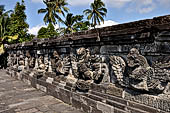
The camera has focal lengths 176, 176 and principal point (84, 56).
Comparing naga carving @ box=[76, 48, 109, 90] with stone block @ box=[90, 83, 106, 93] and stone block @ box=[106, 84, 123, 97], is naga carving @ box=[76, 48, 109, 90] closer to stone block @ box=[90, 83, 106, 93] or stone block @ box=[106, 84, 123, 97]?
stone block @ box=[90, 83, 106, 93]

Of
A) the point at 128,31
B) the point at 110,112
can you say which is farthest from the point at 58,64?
the point at 128,31

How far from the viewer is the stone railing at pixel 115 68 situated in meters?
2.51

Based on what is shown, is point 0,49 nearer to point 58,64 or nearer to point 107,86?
point 58,64

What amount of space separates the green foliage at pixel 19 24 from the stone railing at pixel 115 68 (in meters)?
11.2

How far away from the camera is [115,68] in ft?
10.4

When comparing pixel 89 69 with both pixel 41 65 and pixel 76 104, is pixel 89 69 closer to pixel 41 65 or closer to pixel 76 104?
pixel 76 104

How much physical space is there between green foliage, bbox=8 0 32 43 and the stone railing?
36.7 feet

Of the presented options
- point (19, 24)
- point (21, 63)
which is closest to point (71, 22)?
point (19, 24)

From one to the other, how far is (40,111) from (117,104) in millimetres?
1855

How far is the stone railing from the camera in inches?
98.8

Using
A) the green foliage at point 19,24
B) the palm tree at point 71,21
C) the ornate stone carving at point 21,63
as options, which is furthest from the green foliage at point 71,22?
the ornate stone carving at point 21,63

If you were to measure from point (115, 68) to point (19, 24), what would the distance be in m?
14.5

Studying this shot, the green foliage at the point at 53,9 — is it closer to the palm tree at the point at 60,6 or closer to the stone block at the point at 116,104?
the palm tree at the point at 60,6

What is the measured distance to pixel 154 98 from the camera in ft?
8.44
